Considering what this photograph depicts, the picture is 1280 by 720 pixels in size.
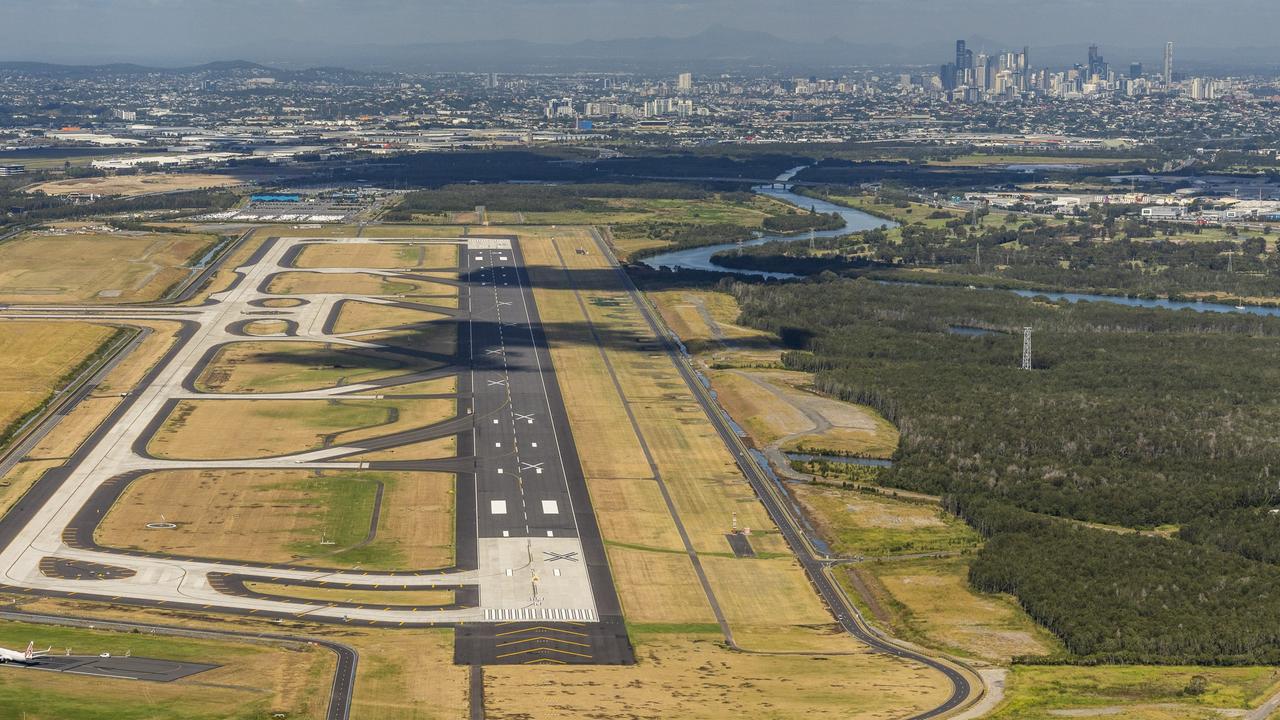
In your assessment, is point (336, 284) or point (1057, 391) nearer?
point (1057, 391)

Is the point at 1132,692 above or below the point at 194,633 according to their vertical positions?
below

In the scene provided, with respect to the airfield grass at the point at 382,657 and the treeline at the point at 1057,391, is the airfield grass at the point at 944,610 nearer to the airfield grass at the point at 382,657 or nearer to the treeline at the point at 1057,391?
the treeline at the point at 1057,391

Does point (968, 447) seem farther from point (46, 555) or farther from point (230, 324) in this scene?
point (230, 324)

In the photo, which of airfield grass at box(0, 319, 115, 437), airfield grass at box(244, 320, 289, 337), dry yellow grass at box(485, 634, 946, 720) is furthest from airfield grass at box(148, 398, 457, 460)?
dry yellow grass at box(485, 634, 946, 720)

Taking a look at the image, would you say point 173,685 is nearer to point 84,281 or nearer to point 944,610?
point 944,610

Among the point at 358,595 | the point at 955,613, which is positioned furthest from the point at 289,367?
the point at 955,613

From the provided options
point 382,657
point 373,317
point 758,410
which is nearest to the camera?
point 382,657

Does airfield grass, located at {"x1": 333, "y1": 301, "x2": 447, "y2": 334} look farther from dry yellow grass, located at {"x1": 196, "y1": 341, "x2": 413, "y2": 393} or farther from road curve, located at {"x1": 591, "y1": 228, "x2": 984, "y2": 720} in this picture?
road curve, located at {"x1": 591, "y1": 228, "x2": 984, "y2": 720}
